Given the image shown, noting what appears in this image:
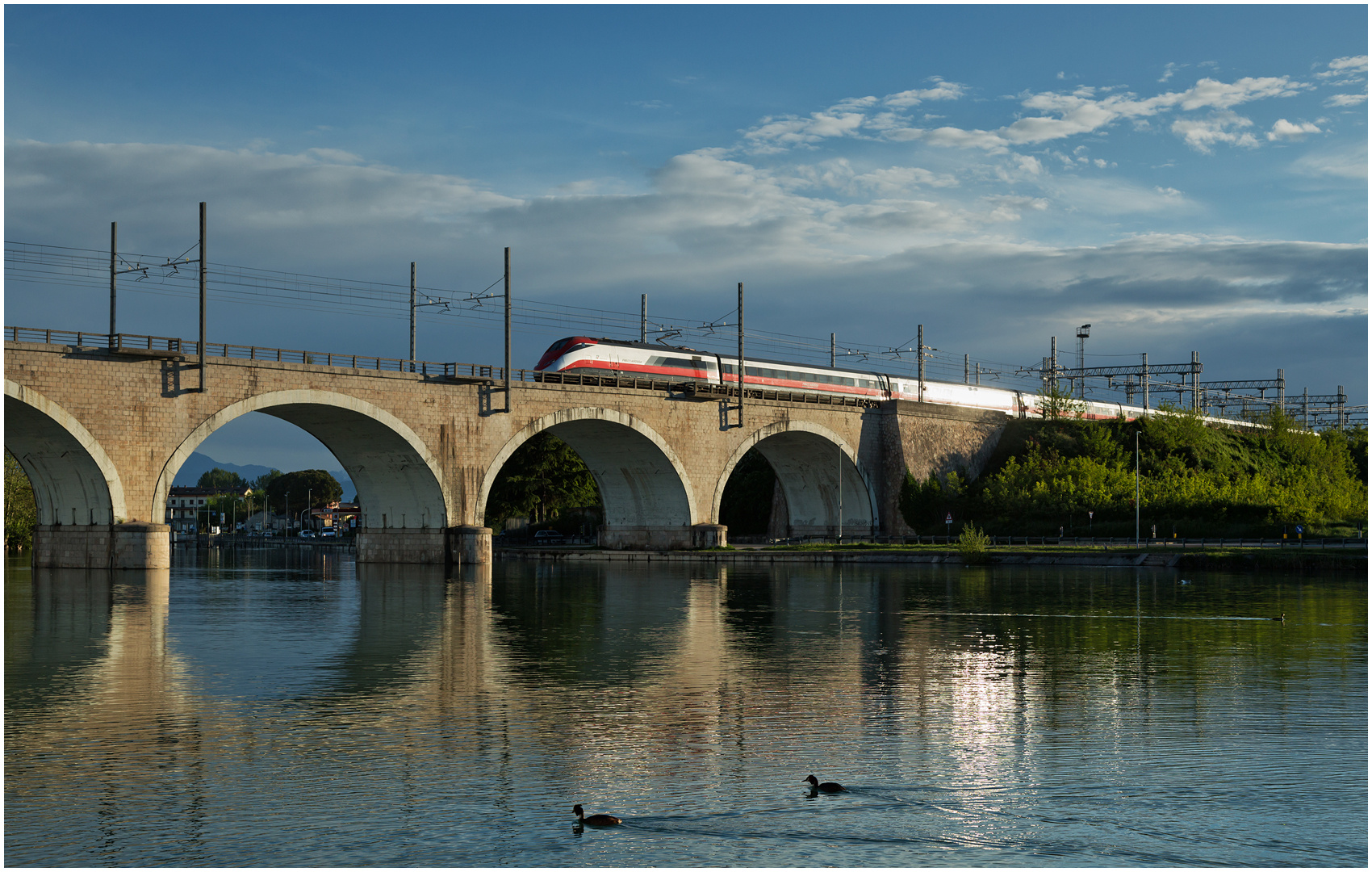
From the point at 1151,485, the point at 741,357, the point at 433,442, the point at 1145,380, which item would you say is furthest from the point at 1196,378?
the point at 433,442

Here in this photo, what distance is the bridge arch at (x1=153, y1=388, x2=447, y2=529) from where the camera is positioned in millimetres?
46188

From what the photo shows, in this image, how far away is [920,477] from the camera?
7244 centimetres

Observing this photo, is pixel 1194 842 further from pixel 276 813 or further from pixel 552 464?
pixel 552 464

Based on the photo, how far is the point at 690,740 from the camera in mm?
12172

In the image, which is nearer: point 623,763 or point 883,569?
point 623,763

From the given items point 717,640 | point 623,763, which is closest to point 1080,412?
point 717,640

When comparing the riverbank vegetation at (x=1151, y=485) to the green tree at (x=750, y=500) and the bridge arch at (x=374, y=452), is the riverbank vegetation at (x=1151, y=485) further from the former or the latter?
the bridge arch at (x=374, y=452)

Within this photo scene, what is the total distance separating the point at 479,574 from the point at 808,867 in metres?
38.6

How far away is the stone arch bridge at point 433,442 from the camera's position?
134 ft

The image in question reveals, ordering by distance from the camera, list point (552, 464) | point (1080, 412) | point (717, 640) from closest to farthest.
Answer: point (717, 640) → point (1080, 412) → point (552, 464)

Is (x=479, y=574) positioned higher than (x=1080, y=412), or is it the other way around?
(x=1080, y=412)

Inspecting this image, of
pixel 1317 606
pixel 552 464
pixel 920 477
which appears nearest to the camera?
pixel 1317 606

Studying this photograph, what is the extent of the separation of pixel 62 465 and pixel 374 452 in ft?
41.2

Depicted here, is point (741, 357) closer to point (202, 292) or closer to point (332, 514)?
point (202, 292)
